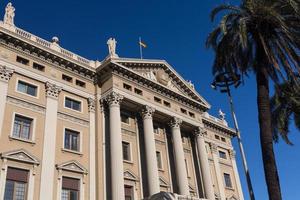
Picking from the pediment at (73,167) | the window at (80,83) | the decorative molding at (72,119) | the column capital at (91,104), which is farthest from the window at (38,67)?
the pediment at (73,167)

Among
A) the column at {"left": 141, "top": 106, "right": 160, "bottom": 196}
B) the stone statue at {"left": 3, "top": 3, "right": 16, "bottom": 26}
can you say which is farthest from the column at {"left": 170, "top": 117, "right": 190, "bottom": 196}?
the stone statue at {"left": 3, "top": 3, "right": 16, "bottom": 26}

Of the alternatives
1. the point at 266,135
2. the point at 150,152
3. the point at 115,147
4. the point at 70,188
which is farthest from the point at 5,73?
the point at 266,135

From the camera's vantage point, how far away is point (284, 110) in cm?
2533

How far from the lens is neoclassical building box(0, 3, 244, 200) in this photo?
79.0ft

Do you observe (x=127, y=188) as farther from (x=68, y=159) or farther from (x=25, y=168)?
(x=25, y=168)

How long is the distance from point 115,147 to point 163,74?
12685mm

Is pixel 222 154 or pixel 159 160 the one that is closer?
pixel 159 160

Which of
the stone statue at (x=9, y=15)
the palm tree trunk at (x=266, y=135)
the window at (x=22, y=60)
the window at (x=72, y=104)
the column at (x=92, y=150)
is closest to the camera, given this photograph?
the palm tree trunk at (x=266, y=135)

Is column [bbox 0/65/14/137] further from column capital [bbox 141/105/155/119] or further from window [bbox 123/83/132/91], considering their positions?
column capital [bbox 141/105/155/119]

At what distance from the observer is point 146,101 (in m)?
33.0

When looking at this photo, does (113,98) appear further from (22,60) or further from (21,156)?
(21,156)

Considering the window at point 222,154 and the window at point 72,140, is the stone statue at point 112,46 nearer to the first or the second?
the window at point 72,140

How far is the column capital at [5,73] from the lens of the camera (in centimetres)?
2488

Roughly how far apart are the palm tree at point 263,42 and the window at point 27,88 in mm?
15165
